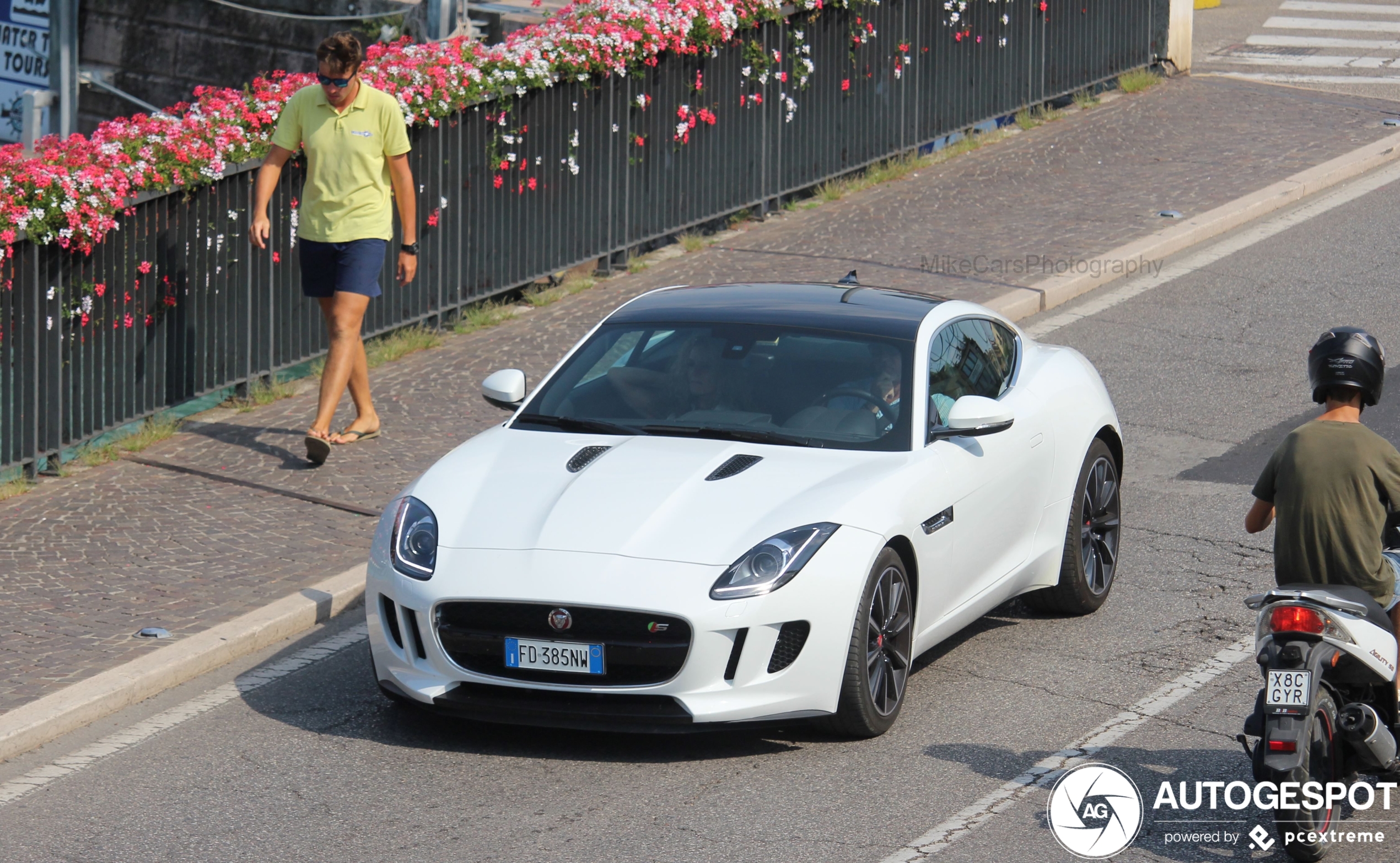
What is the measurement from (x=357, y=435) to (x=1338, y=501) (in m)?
6.14

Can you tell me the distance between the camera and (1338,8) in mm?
24656

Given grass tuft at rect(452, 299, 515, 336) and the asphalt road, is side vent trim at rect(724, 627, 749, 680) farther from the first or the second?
grass tuft at rect(452, 299, 515, 336)

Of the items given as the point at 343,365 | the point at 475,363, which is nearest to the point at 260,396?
the point at 475,363

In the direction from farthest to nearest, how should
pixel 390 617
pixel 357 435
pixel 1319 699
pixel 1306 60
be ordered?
pixel 1306 60 → pixel 357 435 → pixel 390 617 → pixel 1319 699

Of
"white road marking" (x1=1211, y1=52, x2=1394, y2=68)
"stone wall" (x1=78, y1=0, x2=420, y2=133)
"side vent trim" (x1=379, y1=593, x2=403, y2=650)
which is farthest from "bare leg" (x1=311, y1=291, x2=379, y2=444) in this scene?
"white road marking" (x1=1211, y1=52, x2=1394, y2=68)

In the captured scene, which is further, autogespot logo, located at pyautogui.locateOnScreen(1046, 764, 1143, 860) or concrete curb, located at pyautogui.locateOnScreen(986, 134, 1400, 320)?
concrete curb, located at pyautogui.locateOnScreen(986, 134, 1400, 320)

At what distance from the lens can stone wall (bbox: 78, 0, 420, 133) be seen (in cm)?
1808

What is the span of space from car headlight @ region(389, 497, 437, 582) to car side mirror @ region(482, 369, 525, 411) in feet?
2.64

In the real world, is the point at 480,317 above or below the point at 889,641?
above

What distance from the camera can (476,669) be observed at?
6527 millimetres

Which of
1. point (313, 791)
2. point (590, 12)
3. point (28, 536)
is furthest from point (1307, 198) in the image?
point (313, 791)

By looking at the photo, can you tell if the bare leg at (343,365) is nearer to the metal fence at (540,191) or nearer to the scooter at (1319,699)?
the metal fence at (540,191)

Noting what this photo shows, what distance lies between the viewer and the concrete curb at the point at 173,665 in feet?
22.5

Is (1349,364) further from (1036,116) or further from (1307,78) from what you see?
(1307,78)
